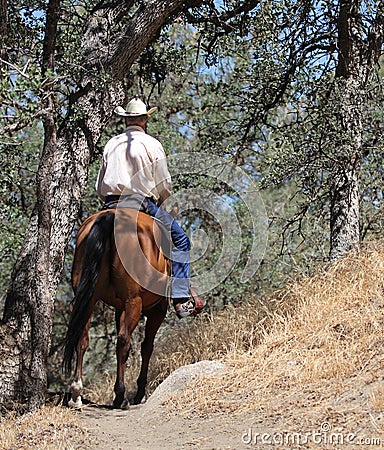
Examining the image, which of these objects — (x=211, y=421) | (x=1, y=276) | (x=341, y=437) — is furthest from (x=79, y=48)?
(x=1, y=276)

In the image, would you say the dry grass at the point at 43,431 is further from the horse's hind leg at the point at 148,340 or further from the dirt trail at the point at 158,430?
the horse's hind leg at the point at 148,340

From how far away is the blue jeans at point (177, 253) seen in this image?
7562 mm

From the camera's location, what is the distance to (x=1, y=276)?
44.4ft

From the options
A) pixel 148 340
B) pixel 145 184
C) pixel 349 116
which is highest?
pixel 349 116

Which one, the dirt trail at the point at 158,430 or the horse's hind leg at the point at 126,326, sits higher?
the horse's hind leg at the point at 126,326

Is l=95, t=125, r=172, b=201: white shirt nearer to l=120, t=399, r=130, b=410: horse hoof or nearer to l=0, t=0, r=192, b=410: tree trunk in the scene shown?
l=0, t=0, r=192, b=410: tree trunk

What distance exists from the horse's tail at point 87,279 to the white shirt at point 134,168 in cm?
65

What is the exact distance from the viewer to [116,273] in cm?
712

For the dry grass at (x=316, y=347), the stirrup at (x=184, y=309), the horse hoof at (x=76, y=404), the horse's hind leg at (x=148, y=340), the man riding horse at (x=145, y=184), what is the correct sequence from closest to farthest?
the dry grass at (x=316, y=347) → the horse hoof at (x=76, y=404) → the man riding horse at (x=145, y=184) → the stirrup at (x=184, y=309) → the horse's hind leg at (x=148, y=340)

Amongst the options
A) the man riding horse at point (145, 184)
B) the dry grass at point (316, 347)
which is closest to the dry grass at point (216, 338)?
the dry grass at point (316, 347)

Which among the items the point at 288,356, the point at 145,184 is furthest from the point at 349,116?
the point at 288,356

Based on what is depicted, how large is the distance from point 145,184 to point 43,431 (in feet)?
9.61

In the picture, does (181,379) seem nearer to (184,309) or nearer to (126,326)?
(126,326)

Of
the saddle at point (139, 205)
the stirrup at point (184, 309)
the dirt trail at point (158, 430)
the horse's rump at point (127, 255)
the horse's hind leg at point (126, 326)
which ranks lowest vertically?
the dirt trail at point (158, 430)
